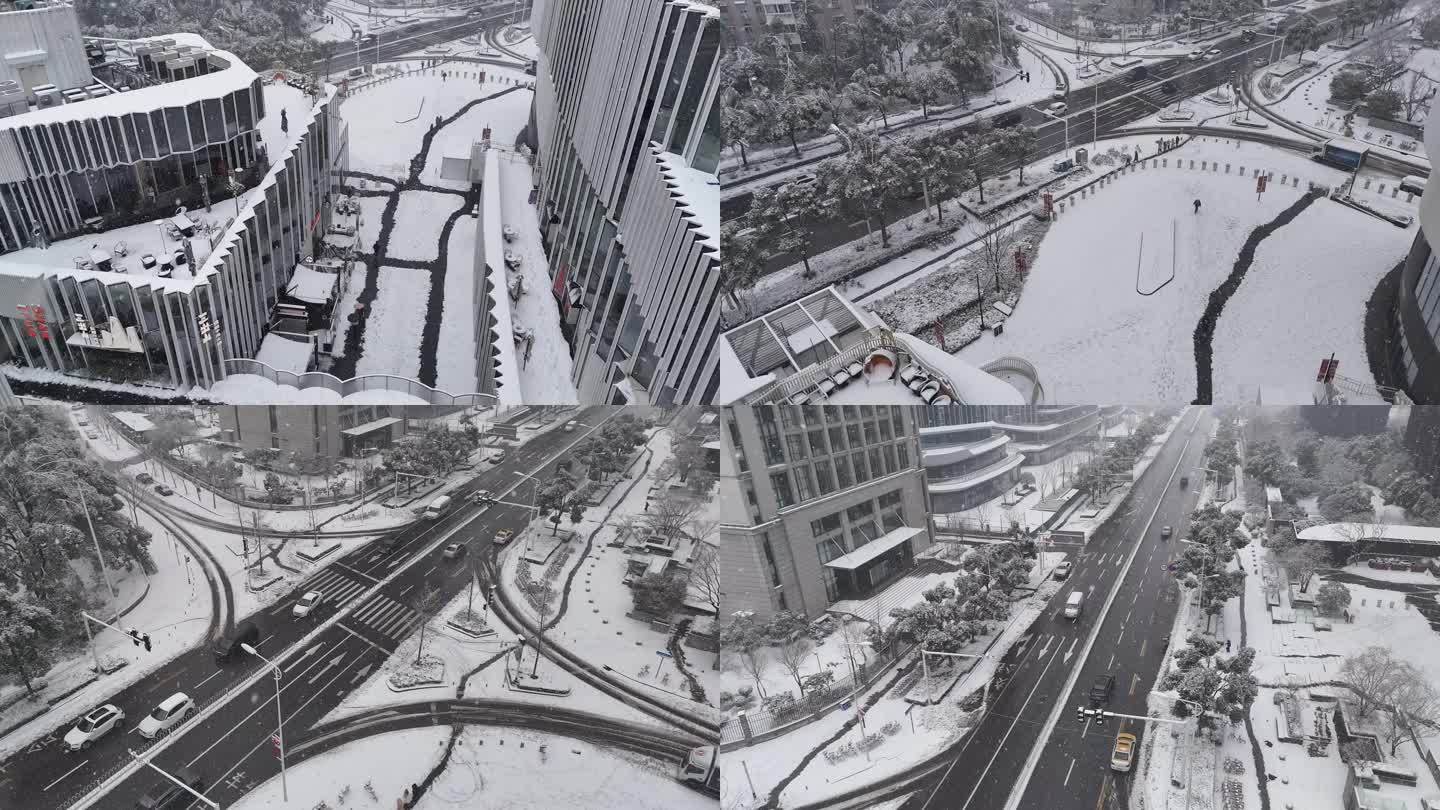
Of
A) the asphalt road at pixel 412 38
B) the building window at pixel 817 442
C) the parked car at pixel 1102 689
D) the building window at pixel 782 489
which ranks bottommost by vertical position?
the parked car at pixel 1102 689

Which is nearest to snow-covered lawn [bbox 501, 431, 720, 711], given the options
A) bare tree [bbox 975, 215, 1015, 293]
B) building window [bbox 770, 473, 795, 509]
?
building window [bbox 770, 473, 795, 509]

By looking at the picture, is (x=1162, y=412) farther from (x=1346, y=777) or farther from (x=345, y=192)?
(x=345, y=192)

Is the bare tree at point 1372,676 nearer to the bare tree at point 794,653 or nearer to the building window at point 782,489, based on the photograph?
the bare tree at point 794,653

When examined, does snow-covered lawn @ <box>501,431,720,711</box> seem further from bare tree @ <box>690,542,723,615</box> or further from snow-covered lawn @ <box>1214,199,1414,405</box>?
snow-covered lawn @ <box>1214,199,1414,405</box>

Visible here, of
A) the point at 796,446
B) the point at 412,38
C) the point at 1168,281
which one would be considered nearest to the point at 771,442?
the point at 796,446

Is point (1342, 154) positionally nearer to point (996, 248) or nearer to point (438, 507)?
point (996, 248)

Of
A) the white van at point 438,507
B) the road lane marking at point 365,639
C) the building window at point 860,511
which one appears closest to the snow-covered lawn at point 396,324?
the white van at point 438,507
